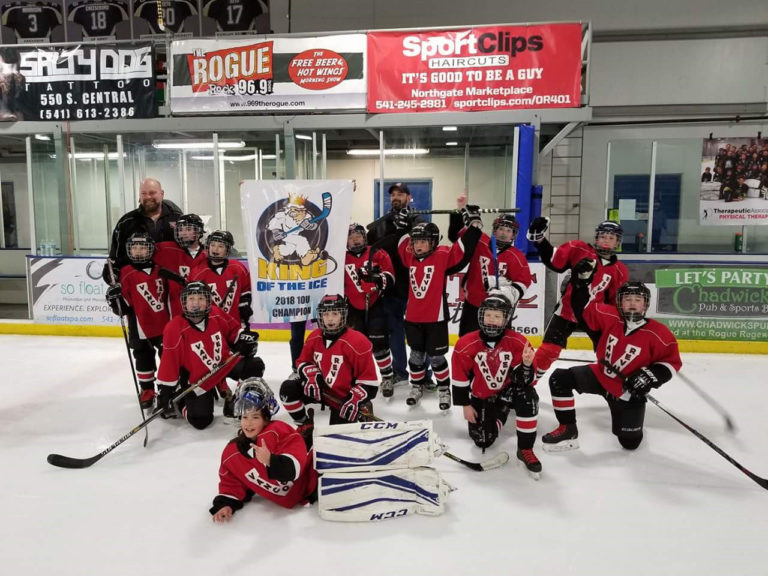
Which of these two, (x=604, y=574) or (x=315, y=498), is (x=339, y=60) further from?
(x=604, y=574)

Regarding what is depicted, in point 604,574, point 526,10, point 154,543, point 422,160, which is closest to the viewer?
point 604,574

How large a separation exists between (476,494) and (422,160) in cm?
575

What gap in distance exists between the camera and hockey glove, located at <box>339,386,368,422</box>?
2727 mm

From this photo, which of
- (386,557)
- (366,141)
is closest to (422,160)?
(366,141)

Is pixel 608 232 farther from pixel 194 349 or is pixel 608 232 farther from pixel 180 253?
pixel 180 253

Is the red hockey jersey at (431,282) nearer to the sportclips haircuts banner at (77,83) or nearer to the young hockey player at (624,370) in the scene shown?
the young hockey player at (624,370)

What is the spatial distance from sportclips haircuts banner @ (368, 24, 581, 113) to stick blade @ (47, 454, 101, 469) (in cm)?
443

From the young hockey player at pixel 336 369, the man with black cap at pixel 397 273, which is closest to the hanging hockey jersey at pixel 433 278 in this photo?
the man with black cap at pixel 397 273

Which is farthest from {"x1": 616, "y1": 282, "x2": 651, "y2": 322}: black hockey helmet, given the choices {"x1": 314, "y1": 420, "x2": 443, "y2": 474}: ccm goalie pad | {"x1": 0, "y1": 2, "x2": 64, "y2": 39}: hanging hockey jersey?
{"x1": 0, "y1": 2, "x2": 64, "y2": 39}: hanging hockey jersey

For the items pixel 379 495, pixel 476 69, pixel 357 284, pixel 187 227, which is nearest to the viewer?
pixel 379 495

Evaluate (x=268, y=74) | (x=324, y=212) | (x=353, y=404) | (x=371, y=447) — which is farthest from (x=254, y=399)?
(x=268, y=74)

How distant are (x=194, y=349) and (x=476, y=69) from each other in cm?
419

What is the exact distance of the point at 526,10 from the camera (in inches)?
335

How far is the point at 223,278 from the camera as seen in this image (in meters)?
3.61
